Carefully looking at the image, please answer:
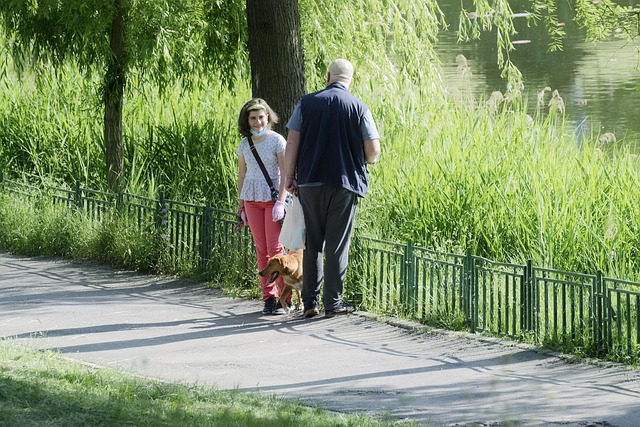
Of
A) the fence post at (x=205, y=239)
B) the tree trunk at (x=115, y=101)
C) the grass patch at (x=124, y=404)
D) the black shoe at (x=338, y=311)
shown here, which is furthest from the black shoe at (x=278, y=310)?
the tree trunk at (x=115, y=101)

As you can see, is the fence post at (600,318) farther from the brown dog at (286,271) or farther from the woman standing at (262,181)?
the woman standing at (262,181)

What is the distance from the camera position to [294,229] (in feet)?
29.6

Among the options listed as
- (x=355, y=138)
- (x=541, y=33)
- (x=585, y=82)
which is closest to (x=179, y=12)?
(x=355, y=138)

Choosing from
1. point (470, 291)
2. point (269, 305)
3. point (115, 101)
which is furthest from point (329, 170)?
point (115, 101)

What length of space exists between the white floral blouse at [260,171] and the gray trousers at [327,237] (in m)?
→ 0.38

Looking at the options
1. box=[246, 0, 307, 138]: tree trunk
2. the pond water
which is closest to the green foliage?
box=[246, 0, 307, 138]: tree trunk

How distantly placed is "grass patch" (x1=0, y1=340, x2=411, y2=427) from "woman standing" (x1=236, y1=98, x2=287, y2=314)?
103 inches

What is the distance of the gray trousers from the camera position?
29.3 ft

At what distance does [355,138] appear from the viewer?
8.86 m

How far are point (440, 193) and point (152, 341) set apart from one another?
398 centimetres

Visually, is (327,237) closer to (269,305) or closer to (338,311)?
(338,311)

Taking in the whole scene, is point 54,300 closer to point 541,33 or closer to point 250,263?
point 250,263

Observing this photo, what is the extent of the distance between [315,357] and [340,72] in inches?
92.7

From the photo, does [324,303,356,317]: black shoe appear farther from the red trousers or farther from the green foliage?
the green foliage
